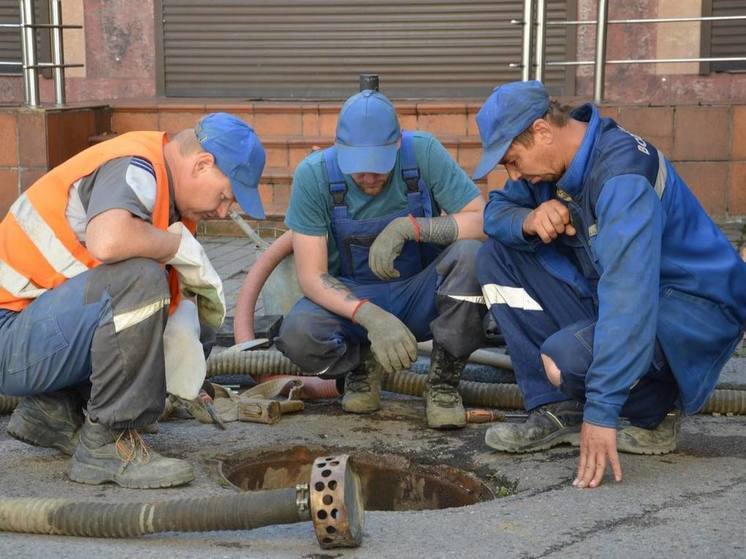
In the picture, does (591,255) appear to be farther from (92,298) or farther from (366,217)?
(92,298)

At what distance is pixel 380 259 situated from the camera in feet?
14.3

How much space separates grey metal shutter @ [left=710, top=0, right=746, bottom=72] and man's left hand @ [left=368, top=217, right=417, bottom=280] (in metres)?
5.54

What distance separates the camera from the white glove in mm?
3859

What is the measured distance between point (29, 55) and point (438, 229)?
4.47m

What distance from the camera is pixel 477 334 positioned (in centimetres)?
438

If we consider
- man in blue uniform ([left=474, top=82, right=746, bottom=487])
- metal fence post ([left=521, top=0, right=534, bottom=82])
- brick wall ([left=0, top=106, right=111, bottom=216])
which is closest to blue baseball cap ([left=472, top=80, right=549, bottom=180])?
man in blue uniform ([left=474, top=82, right=746, bottom=487])

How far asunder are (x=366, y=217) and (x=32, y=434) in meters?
1.50

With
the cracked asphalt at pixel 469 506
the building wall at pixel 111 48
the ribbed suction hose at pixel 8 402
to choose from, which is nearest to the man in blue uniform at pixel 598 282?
the cracked asphalt at pixel 469 506

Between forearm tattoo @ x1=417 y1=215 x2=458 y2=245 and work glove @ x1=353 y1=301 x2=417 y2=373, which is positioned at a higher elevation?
forearm tattoo @ x1=417 y1=215 x2=458 y2=245

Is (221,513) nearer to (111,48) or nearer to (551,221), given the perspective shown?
(551,221)

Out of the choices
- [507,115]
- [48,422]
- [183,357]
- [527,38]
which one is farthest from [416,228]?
[527,38]

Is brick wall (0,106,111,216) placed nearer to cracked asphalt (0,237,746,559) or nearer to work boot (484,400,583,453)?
cracked asphalt (0,237,746,559)

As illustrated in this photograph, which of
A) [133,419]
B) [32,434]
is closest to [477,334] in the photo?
[133,419]

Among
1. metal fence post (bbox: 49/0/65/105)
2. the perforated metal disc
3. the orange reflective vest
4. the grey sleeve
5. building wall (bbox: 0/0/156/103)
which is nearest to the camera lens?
the perforated metal disc
